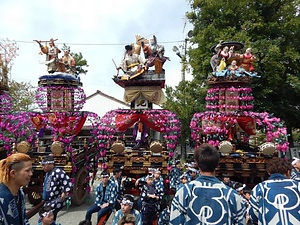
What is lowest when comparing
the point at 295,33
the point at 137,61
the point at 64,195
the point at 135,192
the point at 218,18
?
the point at 135,192

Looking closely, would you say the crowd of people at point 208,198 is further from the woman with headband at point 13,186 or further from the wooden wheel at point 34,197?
the wooden wheel at point 34,197

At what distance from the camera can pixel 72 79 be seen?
10148 mm

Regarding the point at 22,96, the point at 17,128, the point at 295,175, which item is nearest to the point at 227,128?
the point at 295,175

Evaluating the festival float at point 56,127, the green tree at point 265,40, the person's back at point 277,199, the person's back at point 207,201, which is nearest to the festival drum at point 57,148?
the festival float at point 56,127

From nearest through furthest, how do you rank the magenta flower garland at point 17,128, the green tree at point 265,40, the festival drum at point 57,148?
the festival drum at point 57,148
the magenta flower garland at point 17,128
the green tree at point 265,40

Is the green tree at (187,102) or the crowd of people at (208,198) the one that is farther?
the green tree at (187,102)

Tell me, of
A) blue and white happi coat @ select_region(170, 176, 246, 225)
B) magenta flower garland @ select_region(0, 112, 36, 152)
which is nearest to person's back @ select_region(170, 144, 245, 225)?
blue and white happi coat @ select_region(170, 176, 246, 225)

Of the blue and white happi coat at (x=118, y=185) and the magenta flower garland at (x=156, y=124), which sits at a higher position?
the magenta flower garland at (x=156, y=124)

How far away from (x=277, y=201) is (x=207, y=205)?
0.98m

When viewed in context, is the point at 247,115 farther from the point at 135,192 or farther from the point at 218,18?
the point at 218,18

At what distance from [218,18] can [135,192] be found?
32.8 ft

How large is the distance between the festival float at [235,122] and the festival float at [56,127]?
12.1 ft

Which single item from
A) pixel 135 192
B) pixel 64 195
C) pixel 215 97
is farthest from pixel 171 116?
pixel 64 195

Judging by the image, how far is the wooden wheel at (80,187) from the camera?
8.83 metres
